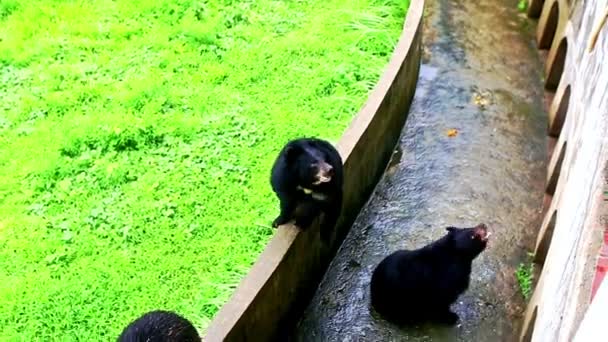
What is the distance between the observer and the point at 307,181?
518 centimetres

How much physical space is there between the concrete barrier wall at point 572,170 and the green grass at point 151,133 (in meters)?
1.94

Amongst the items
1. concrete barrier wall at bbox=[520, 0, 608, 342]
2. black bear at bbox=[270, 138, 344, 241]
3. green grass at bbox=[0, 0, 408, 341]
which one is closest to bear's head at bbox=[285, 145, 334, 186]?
black bear at bbox=[270, 138, 344, 241]

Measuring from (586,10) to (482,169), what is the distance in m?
1.85

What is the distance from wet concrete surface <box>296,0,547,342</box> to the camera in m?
6.41

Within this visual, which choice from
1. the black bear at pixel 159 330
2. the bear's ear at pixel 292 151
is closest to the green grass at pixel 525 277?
the bear's ear at pixel 292 151

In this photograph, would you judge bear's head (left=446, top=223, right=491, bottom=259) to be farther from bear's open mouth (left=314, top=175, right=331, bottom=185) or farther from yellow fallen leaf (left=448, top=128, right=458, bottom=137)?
yellow fallen leaf (left=448, top=128, right=458, bottom=137)

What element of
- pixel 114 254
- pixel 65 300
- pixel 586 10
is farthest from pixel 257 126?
pixel 586 10

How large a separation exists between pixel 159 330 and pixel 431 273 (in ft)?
7.82

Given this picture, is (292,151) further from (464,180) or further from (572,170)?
(464,180)

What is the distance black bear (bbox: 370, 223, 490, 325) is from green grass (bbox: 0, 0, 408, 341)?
113 centimetres

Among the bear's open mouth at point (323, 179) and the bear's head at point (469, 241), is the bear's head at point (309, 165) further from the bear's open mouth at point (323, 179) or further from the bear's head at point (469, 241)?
the bear's head at point (469, 241)

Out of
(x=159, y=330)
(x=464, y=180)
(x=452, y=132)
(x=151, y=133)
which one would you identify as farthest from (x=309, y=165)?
(x=452, y=132)

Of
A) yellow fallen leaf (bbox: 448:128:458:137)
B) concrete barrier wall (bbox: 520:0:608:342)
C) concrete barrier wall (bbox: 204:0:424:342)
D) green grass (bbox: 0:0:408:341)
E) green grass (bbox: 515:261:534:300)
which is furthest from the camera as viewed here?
yellow fallen leaf (bbox: 448:128:458:137)

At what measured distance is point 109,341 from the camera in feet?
18.3
